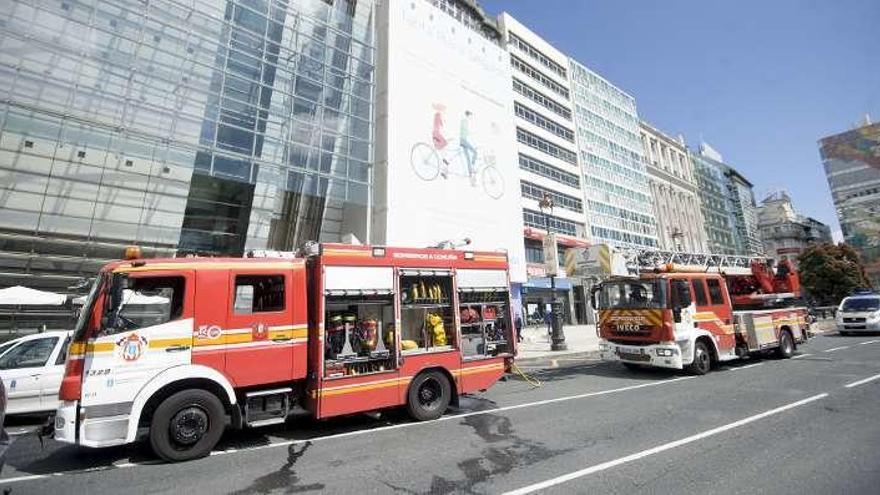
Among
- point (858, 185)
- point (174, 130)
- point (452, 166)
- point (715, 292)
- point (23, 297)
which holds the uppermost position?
point (858, 185)

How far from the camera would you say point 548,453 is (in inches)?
217

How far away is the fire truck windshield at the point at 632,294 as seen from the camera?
1110 centimetres

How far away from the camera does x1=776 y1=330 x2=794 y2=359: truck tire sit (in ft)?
44.8

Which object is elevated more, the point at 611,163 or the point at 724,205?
the point at 724,205

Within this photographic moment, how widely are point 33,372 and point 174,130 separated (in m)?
14.7

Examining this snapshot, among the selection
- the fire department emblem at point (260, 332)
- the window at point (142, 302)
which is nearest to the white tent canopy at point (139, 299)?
the window at point (142, 302)

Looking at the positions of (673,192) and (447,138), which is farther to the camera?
(673,192)

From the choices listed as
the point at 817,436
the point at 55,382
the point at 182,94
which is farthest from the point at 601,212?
the point at 55,382

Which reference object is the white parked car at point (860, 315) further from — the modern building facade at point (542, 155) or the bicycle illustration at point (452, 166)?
the bicycle illustration at point (452, 166)

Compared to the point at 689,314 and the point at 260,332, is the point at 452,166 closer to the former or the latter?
the point at 689,314

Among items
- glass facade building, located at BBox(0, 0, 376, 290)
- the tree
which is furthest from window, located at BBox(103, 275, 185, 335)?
the tree

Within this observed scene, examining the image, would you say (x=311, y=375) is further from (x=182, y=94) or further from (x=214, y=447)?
(x=182, y=94)

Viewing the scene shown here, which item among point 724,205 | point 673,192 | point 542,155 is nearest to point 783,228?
point 724,205

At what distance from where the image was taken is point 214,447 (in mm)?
6266
